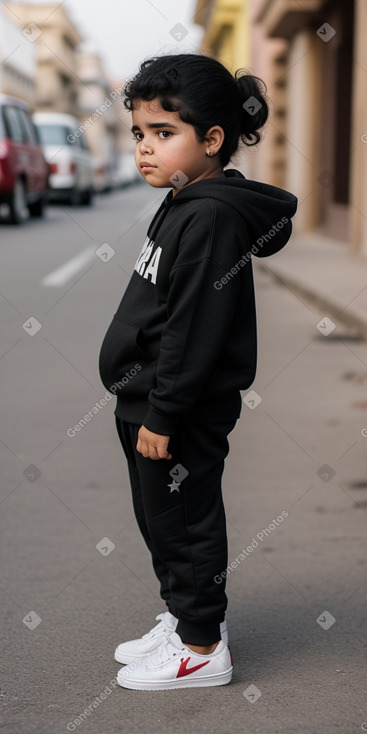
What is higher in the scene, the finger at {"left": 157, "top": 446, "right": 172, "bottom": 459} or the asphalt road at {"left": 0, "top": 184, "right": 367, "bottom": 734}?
the finger at {"left": 157, "top": 446, "right": 172, "bottom": 459}

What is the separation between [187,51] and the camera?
7.32 ft

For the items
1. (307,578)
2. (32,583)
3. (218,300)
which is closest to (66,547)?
(32,583)

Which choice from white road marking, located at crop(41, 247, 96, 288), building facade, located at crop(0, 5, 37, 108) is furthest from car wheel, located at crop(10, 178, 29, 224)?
building facade, located at crop(0, 5, 37, 108)

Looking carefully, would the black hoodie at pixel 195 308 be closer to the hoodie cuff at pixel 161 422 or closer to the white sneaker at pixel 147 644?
the hoodie cuff at pixel 161 422

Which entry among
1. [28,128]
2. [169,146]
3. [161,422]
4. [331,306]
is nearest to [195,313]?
[161,422]

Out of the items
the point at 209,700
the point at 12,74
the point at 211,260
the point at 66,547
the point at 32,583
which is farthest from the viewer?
the point at 12,74

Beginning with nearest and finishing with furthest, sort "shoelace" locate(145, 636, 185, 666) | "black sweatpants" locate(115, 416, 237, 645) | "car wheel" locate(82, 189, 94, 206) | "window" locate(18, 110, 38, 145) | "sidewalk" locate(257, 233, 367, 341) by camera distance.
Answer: "black sweatpants" locate(115, 416, 237, 645), "shoelace" locate(145, 636, 185, 666), "sidewalk" locate(257, 233, 367, 341), "window" locate(18, 110, 38, 145), "car wheel" locate(82, 189, 94, 206)

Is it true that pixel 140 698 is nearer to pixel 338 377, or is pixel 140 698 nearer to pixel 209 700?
pixel 209 700

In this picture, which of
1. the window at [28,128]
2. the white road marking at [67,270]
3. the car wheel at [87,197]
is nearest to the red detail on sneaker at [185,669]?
the white road marking at [67,270]

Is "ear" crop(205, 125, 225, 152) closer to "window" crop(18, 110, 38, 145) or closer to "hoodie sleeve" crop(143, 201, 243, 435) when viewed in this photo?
"hoodie sleeve" crop(143, 201, 243, 435)

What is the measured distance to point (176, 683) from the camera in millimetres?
2227

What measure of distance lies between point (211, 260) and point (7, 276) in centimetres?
839

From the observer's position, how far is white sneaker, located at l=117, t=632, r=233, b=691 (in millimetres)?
2219

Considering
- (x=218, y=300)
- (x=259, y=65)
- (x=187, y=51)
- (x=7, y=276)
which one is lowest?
(x=259, y=65)
